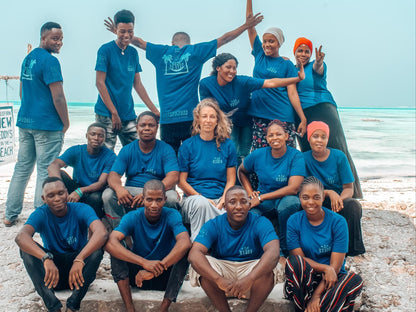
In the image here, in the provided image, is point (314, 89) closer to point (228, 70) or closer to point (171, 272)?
point (228, 70)

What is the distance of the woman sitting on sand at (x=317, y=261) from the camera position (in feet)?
9.64

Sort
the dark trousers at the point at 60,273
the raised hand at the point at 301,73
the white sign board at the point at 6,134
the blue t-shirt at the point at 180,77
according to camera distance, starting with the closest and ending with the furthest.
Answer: the dark trousers at the point at 60,273 < the raised hand at the point at 301,73 < the blue t-shirt at the point at 180,77 < the white sign board at the point at 6,134

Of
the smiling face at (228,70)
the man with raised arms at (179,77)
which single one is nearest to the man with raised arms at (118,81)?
the man with raised arms at (179,77)

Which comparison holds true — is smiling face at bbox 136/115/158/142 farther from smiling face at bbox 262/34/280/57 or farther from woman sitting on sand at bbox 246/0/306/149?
smiling face at bbox 262/34/280/57

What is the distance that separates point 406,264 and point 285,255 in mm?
1478

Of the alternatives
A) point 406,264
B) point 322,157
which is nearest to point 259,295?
point 322,157

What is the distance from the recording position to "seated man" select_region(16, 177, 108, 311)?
2.97 meters

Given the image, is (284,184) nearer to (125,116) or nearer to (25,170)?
(125,116)

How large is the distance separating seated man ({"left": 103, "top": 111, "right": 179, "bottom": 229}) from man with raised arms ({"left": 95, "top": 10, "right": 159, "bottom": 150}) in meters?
0.68

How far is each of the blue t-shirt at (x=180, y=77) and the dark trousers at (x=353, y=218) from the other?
1.74 meters

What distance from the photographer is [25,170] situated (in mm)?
4773

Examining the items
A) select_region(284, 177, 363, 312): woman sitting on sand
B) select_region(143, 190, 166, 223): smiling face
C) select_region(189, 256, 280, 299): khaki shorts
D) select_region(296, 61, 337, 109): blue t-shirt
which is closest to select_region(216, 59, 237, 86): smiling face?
select_region(296, 61, 337, 109): blue t-shirt

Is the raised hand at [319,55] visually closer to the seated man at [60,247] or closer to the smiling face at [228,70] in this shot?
the smiling face at [228,70]

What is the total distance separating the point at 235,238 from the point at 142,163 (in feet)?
4.26
